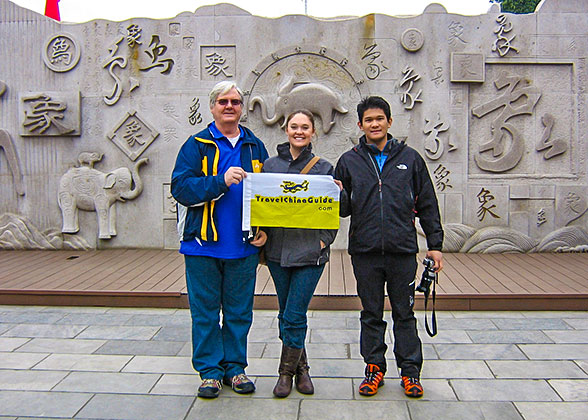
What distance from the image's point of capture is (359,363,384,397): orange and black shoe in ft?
9.86

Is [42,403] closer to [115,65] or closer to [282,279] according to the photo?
[282,279]

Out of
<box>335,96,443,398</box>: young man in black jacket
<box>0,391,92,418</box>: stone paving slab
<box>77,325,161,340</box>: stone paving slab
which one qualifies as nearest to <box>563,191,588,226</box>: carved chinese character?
<box>335,96,443,398</box>: young man in black jacket

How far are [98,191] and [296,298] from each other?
191 inches

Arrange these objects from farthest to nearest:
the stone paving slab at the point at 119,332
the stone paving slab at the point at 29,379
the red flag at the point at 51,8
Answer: the red flag at the point at 51,8 < the stone paving slab at the point at 119,332 < the stone paving slab at the point at 29,379

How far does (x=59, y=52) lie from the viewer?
23.1 feet

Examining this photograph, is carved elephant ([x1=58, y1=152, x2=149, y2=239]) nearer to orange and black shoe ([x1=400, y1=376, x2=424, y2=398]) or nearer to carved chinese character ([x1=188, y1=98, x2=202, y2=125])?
carved chinese character ([x1=188, y1=98, x2=202, y2=125])

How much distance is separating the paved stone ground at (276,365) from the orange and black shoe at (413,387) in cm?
5

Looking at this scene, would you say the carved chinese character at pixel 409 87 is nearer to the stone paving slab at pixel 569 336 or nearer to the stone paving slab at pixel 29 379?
the stone paving slab at pixel 569 336

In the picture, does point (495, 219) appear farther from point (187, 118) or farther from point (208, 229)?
point (208, 229)

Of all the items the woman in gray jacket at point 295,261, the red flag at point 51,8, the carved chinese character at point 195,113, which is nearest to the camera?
the woman in gray jacket at point 295,261

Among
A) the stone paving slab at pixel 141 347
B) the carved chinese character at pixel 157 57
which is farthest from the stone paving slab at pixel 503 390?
the carved chinese character at pixel 157 57

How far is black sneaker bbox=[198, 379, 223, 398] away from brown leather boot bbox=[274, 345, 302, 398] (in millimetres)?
327

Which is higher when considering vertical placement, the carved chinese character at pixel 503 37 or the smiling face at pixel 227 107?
the carved chinese character at pixel 503 37

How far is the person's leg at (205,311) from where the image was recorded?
3039 millimetres
